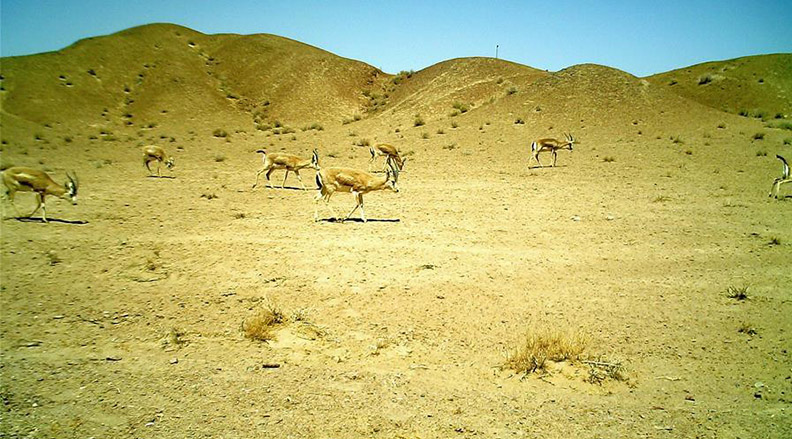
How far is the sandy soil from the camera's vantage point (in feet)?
15.4

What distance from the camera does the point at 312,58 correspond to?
193 feet

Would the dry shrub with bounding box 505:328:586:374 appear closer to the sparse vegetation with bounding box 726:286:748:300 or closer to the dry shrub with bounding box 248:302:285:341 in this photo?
the dry shrub with bounding box 248:302:285:341

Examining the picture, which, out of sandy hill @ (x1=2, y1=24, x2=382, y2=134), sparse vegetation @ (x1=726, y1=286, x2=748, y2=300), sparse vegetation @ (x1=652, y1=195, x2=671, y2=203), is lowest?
sparse vegetation @ (x1=726, y1=286, x2=748, y2=300)

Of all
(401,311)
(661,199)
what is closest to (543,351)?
(401,311)

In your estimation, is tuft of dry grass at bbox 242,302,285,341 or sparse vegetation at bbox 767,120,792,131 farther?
sparse vegetation at bbox 767,120,792,131

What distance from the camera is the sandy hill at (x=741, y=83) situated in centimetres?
4709

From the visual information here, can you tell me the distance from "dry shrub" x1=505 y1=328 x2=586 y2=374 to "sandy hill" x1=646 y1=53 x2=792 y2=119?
5166 centimetres

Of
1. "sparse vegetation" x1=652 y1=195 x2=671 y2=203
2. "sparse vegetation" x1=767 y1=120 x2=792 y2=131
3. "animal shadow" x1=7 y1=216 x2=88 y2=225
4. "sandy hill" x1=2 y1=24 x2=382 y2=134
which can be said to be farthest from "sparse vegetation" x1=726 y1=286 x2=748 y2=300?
"sandy hill" x1=2 y1=24 x2=382 y2=134

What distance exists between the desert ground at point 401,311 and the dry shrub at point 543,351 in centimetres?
11

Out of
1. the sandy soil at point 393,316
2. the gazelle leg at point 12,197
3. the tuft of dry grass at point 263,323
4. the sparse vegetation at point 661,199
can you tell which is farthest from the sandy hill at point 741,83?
the gazelle leg at point 12,197

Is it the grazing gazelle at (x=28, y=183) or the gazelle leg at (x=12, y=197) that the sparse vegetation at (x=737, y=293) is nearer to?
the grazing gazelle at (x=28, y=183)

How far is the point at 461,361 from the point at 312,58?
58.9m

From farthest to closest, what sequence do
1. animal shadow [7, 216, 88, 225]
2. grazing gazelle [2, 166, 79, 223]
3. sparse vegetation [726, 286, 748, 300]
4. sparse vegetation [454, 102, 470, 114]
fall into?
sparse vegetation [454, 102, 470, 114] → animal shadow [7, 216, 88, 225] → grazing gazelle [2, 166, 79, 223] → sparse vegetation [726, 286, 748, 300]

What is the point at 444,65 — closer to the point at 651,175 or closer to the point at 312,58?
the point at 312,58
